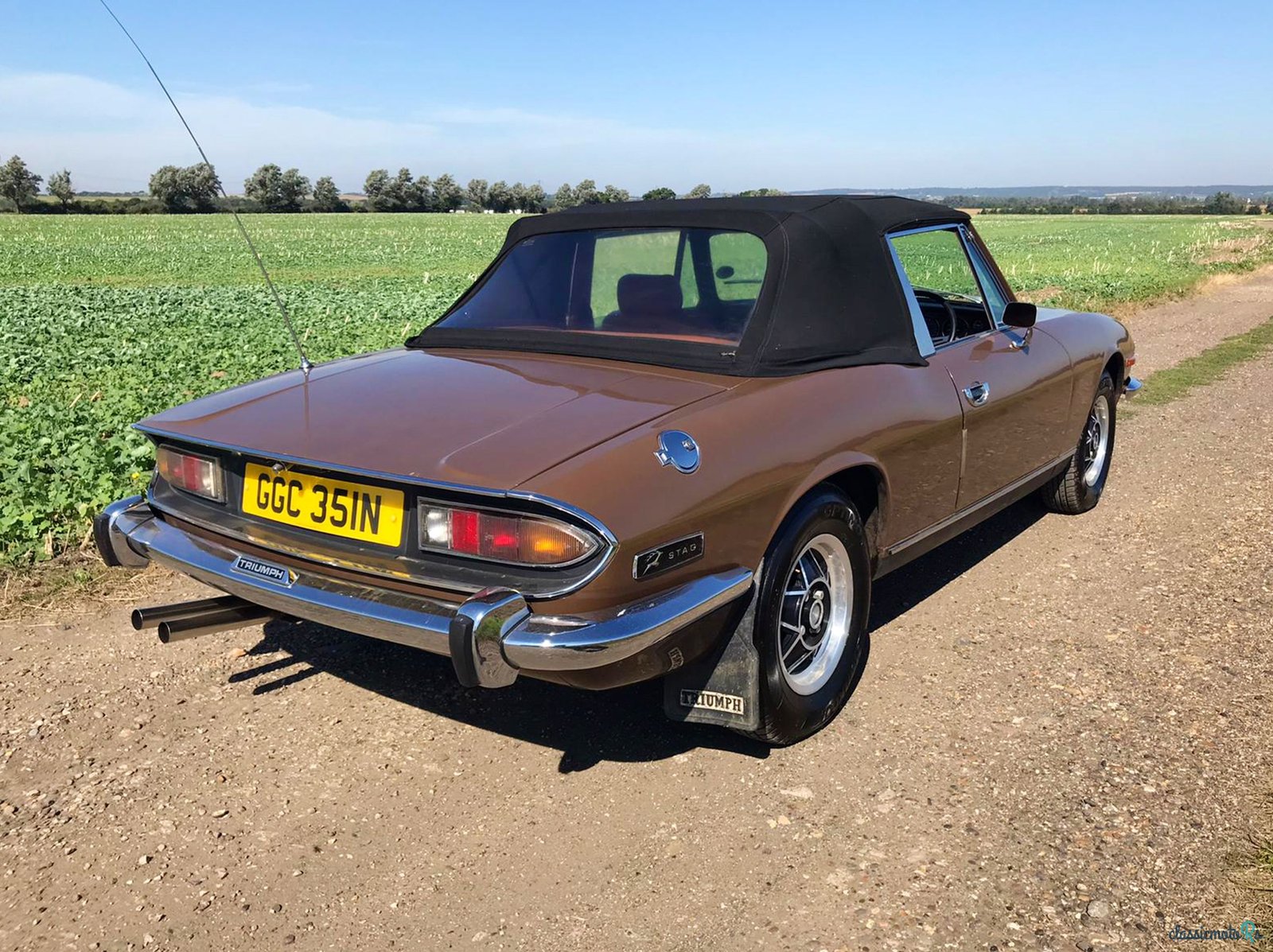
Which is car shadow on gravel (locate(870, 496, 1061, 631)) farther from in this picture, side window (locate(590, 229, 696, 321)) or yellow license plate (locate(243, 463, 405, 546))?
yellow license plate (locate(243, 463, 405, 546))

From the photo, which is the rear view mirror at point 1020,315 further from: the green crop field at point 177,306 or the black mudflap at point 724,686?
the green crop field at point 177,306

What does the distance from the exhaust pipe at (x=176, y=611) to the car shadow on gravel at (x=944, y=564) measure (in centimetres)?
223

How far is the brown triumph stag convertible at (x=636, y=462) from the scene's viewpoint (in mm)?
2297

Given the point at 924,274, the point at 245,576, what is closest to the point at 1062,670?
the point at 924,274

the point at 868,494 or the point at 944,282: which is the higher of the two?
the point at 944,282

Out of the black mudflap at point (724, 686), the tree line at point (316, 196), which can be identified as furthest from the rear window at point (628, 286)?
the tree line at point (316, 196)

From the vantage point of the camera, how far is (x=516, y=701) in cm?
326

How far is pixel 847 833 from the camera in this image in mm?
2529

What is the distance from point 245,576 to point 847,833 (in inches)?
67.2

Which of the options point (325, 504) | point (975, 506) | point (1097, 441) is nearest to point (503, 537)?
point (325, 504)

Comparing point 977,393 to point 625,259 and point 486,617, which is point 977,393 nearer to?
point 625,259

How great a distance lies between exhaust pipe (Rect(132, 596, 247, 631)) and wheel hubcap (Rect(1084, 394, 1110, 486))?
4177mm

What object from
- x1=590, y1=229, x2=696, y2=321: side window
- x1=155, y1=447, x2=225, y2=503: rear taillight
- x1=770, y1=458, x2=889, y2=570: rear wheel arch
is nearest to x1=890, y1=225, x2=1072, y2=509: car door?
x1=770, y1=458, x2=889, y2=570: rear wheel arch

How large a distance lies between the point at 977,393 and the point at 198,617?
273cm
